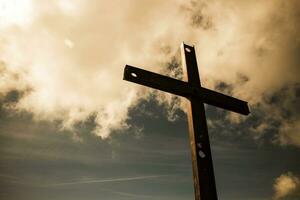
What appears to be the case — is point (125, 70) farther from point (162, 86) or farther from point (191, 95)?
point (191, 95)

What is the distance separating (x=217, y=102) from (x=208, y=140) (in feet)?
3.37

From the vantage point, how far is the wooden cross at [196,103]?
10.3 ft

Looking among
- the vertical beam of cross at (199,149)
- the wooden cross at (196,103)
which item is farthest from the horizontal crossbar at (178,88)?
the vertical beam of cross at (199,149)

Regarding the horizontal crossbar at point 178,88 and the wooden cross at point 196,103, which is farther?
the horizontal crossbar at point 178,88

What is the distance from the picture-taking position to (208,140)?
3525 millimetres

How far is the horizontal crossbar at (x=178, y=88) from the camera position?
3729mm

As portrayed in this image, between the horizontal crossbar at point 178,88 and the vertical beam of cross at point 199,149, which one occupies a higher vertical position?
the horizontal crossbar at point 178,88

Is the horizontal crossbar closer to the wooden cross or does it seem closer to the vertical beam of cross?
the wooden cross

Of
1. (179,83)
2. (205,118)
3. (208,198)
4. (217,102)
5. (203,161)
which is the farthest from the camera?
(217,102)

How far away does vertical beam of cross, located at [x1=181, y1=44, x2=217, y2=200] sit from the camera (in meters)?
3.07

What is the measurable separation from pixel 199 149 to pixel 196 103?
0.91 m

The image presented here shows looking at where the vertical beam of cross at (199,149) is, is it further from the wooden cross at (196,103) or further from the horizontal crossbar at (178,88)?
the horizontal crossbar at (178,88)

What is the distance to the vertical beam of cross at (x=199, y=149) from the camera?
10.1 feet

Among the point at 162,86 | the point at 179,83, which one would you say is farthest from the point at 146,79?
the point at 179,83
